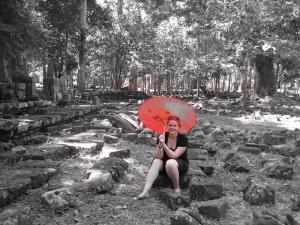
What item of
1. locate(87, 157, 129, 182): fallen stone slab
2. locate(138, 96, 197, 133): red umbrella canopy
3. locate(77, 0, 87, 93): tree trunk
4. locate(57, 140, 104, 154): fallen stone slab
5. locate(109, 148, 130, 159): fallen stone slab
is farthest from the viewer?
locate(77, 0, 87, 93): tree trunk

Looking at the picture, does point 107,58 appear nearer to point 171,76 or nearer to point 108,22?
point 108,22

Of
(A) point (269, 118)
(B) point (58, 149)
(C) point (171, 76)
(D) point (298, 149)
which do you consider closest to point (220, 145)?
(D) point (298, 149)

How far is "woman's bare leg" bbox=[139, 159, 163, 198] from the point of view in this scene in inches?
172

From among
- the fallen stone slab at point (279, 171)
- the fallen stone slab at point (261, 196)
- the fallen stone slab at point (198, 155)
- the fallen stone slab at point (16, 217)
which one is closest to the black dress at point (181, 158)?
the fallen stone slab at point (261, 196)

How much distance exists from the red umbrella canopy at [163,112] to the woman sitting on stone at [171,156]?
81mm

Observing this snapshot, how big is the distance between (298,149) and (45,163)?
5002 millimetres

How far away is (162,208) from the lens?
4062mm

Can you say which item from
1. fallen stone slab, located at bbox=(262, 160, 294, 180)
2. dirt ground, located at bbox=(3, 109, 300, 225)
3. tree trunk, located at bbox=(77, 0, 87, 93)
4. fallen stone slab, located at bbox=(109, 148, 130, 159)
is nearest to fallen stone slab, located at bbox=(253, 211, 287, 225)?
dirt ground, located at bbox=(3, 109, 300, 225)

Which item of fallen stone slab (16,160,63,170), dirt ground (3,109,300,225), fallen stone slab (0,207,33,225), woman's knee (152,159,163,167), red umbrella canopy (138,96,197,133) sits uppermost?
red umbrella canopy (138,96,197,133)

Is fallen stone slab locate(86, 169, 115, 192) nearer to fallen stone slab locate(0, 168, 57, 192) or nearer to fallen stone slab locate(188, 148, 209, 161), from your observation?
fallen stone slab locate(0, 168, 57, 192)

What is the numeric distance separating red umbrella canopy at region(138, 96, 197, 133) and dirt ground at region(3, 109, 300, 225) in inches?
35.8

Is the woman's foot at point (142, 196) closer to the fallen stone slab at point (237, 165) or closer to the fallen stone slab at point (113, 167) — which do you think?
the fallen stone slab at point (113, 167)

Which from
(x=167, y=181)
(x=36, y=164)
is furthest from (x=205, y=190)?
(x=36, y=164)

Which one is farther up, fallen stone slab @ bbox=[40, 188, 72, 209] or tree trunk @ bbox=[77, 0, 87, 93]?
tree trunk @ bbox=[77, 0, 87, 93]
